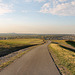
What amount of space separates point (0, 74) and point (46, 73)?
163 inches

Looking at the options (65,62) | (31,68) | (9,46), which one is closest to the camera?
(31,68)

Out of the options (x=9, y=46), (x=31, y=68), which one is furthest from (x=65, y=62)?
(x=9, y=46)

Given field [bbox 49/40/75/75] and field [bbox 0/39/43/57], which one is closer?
field [bbox 49/40/75/75]

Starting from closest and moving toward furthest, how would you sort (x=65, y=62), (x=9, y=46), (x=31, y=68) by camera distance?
(x=31, y=68) < (x=65, y=62) < (x=9, y=46)

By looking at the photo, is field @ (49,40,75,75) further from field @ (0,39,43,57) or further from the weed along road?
field @ (0,39,43,57)

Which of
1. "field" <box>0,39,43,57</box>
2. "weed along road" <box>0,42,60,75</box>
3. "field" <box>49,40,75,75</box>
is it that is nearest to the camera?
"weed along road" <box>0,42,60,75</box>

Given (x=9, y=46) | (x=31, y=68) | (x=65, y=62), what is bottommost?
(x=9, y=46)

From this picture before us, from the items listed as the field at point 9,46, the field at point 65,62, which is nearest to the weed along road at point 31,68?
the field at point 65,62

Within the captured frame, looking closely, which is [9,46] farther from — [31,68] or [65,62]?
[65,62]

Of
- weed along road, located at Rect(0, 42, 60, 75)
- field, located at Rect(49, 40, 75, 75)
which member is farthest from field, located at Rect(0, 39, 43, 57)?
field, located at Rect(49, 40, 75, 75)

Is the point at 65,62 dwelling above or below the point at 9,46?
above

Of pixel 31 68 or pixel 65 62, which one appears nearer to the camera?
pixel 31 68

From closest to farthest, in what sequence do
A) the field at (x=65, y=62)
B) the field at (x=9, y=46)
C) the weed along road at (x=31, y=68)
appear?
1. the weed along road at (x=31, y=68)
2. the field at (x=65, y=62)
3. the field at (x=9, y=46)

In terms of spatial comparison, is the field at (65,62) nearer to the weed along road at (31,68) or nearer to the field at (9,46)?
the weed along road at (31,68)
